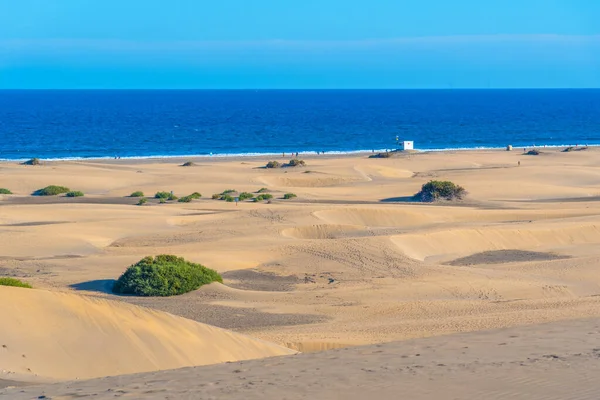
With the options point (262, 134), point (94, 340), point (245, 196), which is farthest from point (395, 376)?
point (262, 134)

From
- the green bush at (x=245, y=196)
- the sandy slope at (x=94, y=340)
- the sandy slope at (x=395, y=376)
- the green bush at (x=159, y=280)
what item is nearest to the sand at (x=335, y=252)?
the green bush at (x=159, y=280)

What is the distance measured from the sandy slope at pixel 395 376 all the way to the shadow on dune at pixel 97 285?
26.1 ft

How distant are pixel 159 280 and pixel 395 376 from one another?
887cm

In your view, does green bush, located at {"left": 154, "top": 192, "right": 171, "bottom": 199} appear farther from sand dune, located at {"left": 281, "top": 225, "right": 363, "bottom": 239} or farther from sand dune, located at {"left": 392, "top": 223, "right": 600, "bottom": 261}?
sand dune, located at {"left": 392, "top": 223, "right": 600, "bottom": 261}

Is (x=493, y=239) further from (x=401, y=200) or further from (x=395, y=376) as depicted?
(x=395, y=376)

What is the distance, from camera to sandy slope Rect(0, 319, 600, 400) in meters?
8.81

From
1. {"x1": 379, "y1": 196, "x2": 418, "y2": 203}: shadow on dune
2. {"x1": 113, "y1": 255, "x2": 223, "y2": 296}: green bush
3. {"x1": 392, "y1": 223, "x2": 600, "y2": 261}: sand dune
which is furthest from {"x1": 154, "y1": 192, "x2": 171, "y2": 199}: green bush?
{"x1": 113, "y1": 255, "x2": 223, "y2": 296}: green bush

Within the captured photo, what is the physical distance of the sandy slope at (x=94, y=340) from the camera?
10.5 metres

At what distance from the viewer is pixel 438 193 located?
37.3 metres

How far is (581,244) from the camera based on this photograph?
26.0 m

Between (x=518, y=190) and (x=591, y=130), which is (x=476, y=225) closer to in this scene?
(x=518, y=190)

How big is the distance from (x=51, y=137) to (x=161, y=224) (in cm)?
6504

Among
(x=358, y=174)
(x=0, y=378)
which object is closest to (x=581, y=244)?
(x=0, y=378)

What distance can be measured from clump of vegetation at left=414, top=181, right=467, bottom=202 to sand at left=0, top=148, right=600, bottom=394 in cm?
85
